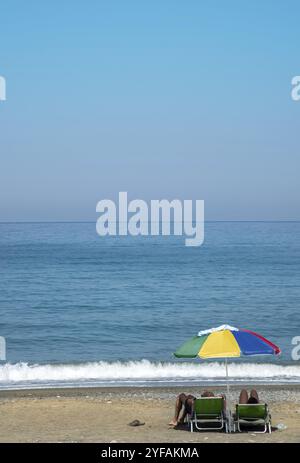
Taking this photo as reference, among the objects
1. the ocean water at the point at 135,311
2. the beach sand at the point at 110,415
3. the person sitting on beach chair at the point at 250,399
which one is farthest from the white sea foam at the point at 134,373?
the person sitting on beach chair at the point at 250,399

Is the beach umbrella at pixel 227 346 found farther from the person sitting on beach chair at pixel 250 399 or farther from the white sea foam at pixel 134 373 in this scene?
the white sea foam at pixel 134 373

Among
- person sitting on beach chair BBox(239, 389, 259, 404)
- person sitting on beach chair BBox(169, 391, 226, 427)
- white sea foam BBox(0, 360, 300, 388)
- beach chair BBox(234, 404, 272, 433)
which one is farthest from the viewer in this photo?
white sea foam BBox(0, 360, 300, 388)

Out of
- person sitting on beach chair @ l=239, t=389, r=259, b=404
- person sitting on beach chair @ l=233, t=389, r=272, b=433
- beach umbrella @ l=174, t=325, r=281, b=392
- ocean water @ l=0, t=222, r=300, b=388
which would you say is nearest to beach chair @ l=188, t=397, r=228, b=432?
person sitting on beach chair @ l=233, t=389, r=272, b=433

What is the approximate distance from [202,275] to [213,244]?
3781cm

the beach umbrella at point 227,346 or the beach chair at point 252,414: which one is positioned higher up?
the beach umbrella at point 227,346

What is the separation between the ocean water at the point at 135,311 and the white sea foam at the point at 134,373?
0.03 m

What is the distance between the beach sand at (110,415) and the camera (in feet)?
47.4

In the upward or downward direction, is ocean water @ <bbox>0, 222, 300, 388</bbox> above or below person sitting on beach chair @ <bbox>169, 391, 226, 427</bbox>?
above

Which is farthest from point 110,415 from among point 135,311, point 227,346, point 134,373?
point 135,311

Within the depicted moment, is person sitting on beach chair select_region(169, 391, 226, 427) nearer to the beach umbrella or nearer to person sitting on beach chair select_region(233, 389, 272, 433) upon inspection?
person sitting on beach chair select_region(233, 389, 272, 433)

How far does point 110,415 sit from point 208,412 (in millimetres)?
3206

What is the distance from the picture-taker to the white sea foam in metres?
24.2

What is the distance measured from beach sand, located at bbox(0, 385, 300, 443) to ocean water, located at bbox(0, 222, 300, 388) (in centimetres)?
237

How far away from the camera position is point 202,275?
66312 millimetres
